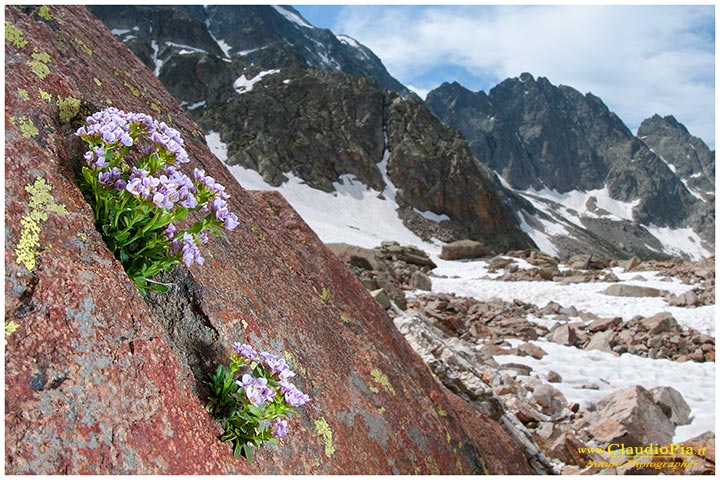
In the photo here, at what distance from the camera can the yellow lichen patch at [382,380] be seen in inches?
194

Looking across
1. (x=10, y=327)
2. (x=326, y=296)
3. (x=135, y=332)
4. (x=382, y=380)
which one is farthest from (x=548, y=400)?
(x=10, y=327)

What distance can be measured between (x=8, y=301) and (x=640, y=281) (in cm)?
3273

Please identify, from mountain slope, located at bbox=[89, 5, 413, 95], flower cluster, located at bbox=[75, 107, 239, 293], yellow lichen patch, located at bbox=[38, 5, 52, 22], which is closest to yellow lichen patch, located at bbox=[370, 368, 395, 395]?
flower cluster, located at bbox=[75, 107, 239, 293]

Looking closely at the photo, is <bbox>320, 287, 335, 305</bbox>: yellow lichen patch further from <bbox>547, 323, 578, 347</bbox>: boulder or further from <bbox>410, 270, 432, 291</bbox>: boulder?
<bbox>410, 270, 432, 291</bbox>: boulder

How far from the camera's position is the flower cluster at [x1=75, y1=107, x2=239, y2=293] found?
101 inches

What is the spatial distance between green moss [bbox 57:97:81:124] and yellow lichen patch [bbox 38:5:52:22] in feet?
3.86

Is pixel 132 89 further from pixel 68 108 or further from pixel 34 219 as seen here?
pixel 34 219

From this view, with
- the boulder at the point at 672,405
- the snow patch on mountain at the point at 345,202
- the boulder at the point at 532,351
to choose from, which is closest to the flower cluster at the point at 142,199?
the boulder at the point at 672,405

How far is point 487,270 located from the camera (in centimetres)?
4097

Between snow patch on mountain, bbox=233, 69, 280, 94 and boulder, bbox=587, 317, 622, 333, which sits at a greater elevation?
snow patch on mountain, bbox=233, 69, 280, 94

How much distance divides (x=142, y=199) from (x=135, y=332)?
2.35ft

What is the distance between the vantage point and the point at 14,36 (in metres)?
3.28

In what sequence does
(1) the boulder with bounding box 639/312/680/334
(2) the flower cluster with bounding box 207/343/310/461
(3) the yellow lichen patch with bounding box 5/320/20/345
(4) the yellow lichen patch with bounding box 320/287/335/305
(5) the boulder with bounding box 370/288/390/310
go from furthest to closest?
1. (1) the boulder with bounding box 639/312/680/334
2. (5) the boulder with bounding box 370/288/390/310
3. (4) the yellow lichen patch with bounding box 320/287/335/305
4. (2) the flower cluster with bounding box 207/343/310/461
5. (3) the yellow lichen patch with bounding box 5/320/20/345

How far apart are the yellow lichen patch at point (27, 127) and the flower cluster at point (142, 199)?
1.13 ft
